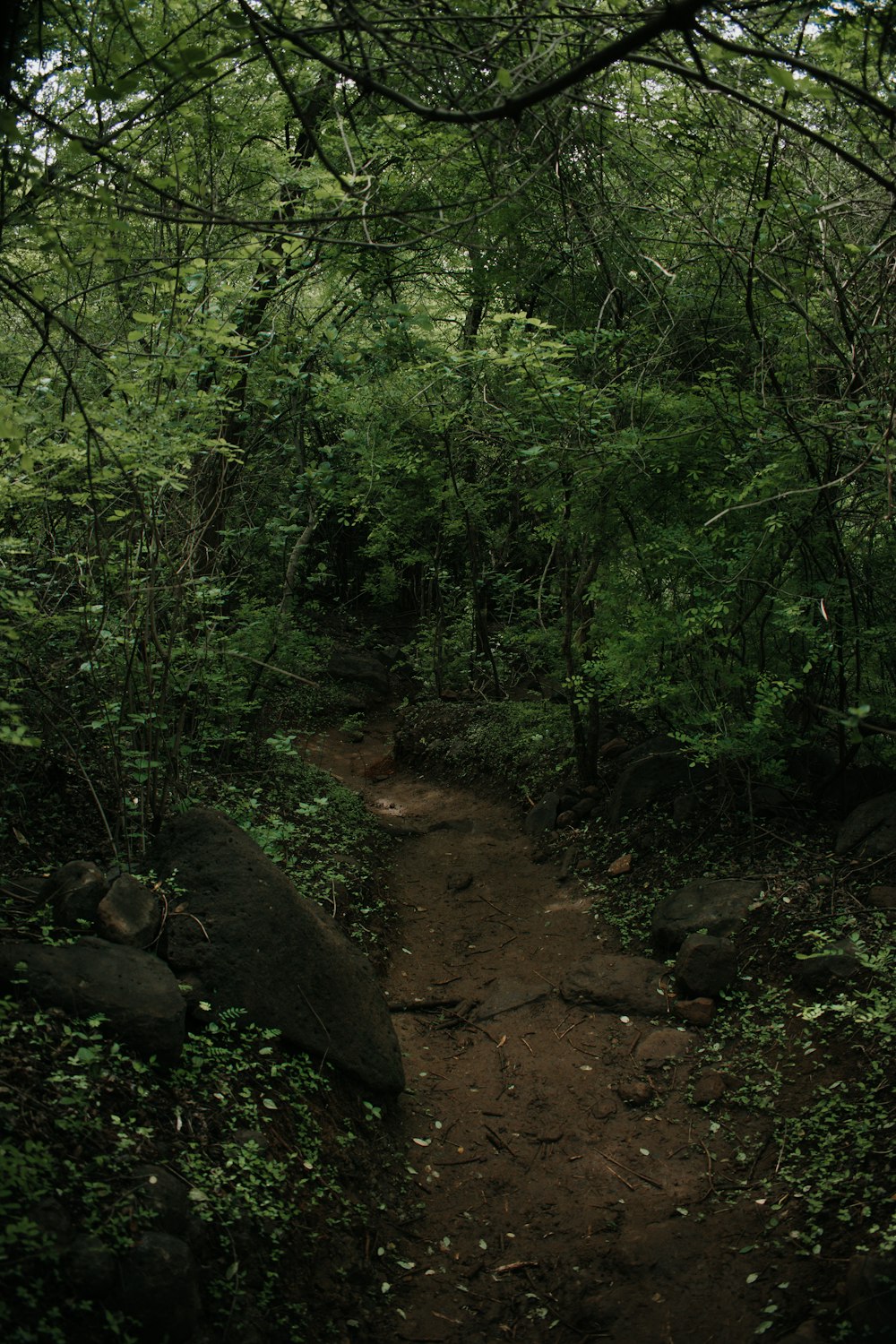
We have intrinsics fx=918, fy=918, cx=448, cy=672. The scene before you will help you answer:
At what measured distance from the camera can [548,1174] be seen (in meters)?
4.70

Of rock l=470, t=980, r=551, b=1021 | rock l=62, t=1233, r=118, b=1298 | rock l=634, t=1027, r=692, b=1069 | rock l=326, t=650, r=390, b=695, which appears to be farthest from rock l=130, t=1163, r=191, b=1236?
rock l=326, t=650, r=390, b=695

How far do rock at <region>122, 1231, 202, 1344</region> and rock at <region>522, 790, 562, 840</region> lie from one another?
20.3 ft

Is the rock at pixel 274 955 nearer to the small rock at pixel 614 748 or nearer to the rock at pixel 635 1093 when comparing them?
the rock at pixel 635 1093

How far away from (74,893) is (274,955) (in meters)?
1.03

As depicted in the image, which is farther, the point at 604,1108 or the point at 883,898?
the point at 883,898

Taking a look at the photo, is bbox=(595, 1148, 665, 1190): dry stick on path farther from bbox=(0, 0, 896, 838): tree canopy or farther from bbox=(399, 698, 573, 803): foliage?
bbox=(399, 698, 573, 803): foliage

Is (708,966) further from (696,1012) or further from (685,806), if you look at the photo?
(685,806)

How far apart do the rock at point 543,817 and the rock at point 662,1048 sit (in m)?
3.41

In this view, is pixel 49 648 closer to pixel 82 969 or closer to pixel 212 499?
pixel 212 499

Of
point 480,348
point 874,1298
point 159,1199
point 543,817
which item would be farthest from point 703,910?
point 480,348

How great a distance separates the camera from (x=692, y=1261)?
3.93 m

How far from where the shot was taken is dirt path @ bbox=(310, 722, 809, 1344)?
3721mm

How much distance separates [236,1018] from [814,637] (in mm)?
4104

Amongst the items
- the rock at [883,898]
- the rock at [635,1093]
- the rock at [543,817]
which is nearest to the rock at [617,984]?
the rock at [635,1093]
